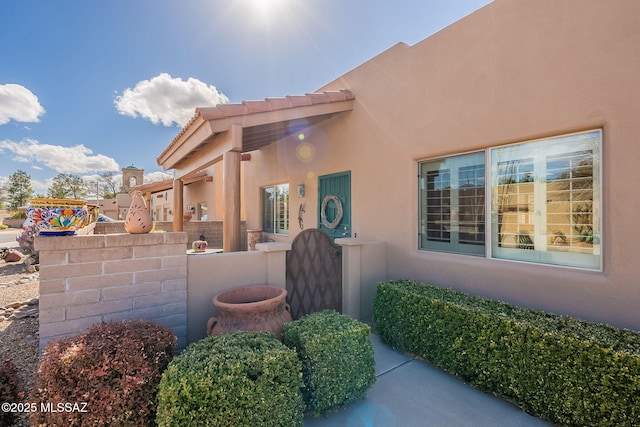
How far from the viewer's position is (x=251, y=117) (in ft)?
17.8

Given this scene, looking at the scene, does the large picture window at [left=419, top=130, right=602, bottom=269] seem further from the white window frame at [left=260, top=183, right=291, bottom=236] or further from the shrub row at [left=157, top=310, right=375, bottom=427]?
the white window frame at [left=260, top=183, right=291, bottom=236]

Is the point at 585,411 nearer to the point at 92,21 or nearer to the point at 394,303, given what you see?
the point at 394,303

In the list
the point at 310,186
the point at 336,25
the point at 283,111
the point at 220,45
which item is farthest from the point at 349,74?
the point at 220,45

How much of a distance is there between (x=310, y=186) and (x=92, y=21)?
24.5 ft

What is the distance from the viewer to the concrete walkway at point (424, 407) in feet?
9.00

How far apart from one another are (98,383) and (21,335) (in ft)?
11.9

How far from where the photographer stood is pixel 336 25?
7027mm

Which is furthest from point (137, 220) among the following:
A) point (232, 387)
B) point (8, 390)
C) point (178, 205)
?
point (178, 205)

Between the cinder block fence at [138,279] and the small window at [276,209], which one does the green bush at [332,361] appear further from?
the small window at [276,209]

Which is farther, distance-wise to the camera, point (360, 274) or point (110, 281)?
point (360, 274)

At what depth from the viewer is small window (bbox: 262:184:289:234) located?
373 inches

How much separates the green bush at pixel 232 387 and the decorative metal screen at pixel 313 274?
2.22 meters

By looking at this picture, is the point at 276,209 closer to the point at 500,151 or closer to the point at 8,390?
the point at 500,151

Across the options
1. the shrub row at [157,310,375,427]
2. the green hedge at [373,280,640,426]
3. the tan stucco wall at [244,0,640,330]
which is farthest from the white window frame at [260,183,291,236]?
the shrub row at [157,310,375,427]
